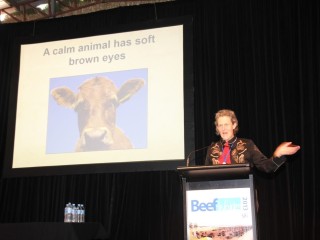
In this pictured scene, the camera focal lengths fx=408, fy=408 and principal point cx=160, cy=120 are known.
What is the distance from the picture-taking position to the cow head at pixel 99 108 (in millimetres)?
4551

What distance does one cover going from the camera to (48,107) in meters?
4.87

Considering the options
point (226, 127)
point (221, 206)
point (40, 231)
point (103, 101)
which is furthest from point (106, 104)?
point (221, 206)

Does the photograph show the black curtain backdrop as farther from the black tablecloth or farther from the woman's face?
the black tablecloth

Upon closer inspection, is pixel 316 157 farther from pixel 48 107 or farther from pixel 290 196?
pixel 48 107

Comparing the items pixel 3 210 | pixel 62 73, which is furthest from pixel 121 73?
pixel 3 210

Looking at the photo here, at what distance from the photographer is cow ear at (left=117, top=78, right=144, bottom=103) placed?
463cm

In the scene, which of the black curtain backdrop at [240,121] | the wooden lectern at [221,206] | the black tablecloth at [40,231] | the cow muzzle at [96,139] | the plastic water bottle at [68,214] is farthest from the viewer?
the cow muzzle at [96,139]

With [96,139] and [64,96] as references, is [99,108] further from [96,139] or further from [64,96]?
[64,96]

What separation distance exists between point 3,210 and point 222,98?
293 centimetres

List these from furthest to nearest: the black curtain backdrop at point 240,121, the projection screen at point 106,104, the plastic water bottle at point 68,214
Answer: the projection screen at point 106,104 → the plastic water bottle at point 68,214 → the black curtain backdrop at point 240,121

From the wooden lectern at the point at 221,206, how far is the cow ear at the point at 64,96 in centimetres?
249

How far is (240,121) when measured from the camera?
14.0ft

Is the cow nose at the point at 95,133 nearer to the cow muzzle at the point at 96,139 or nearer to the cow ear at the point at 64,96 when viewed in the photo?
the cow muzzle at the point at 96,139

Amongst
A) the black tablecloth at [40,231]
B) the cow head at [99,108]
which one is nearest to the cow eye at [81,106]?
the cow head at [99,108]
